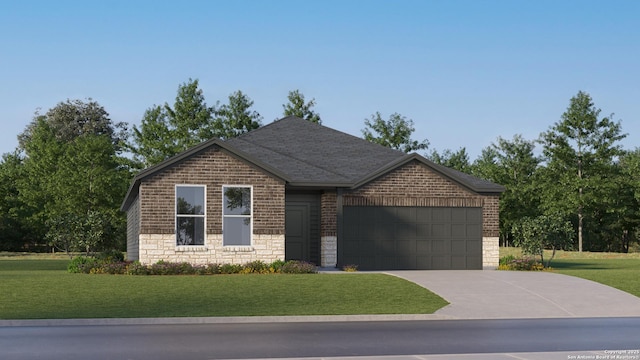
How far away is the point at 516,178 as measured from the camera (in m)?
77.1

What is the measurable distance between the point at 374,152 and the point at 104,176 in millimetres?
31384

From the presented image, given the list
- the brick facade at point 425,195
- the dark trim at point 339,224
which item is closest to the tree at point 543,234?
the brick facade at point 425,195

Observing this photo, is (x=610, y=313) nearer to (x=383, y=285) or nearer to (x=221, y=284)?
(x=383, y=285)

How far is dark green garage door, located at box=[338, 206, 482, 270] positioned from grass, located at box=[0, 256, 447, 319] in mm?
4592

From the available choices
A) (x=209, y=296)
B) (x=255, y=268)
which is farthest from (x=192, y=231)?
(x=209, y=296)

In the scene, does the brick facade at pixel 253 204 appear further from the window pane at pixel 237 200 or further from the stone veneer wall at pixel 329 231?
the window pane at pixel 237 200

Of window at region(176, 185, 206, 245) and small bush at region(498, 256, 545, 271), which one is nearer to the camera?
window at region(176, 185, 206, 245)

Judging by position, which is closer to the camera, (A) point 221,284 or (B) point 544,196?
(A) point 221,284

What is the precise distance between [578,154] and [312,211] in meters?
36.0

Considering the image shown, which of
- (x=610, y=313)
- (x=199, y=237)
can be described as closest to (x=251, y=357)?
(x=610, y=313)

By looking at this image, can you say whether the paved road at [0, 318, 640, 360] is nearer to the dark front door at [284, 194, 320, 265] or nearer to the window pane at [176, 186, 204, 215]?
the window pane at [176, 186, 204, 215]

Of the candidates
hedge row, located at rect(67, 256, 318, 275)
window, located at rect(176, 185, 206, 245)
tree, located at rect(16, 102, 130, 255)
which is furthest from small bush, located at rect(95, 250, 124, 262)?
tree, located at rect(16, 102, 130, 255)

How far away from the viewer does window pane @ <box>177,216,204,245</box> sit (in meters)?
30.1

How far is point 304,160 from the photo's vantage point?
35.3 m
